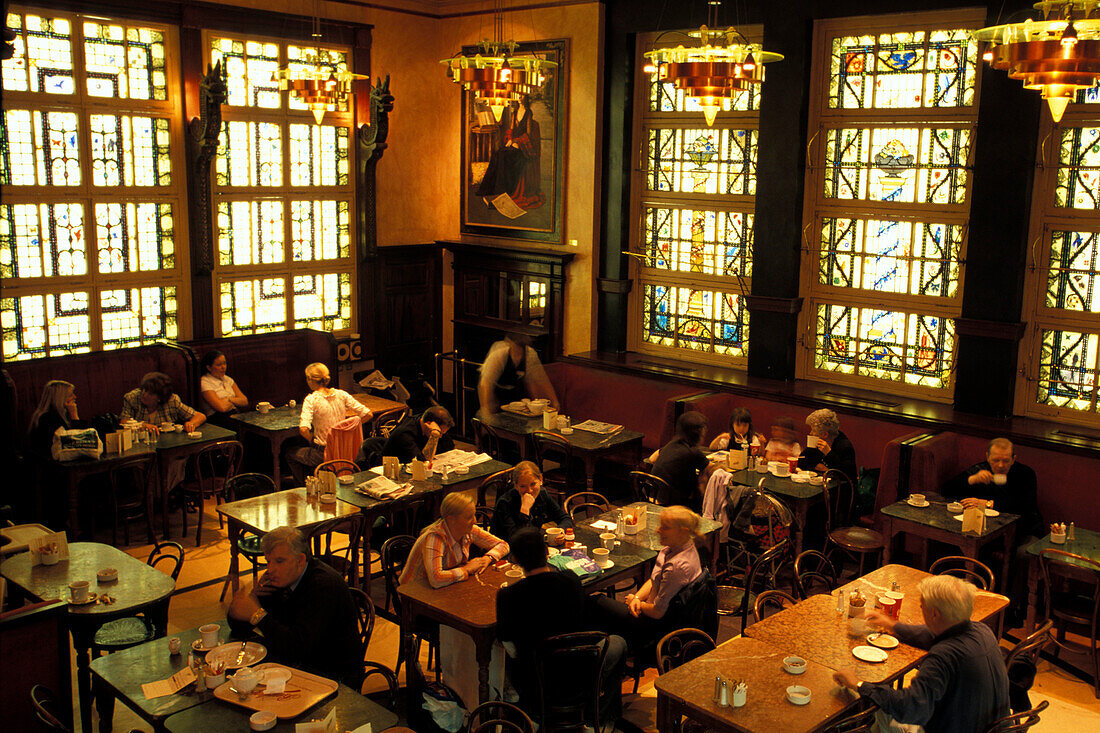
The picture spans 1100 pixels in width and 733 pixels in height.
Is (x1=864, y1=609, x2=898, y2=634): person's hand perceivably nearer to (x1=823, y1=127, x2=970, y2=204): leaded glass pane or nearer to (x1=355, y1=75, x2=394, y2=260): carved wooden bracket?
(x1=823, y1=127, x2=970, y2=204): leaded glass pane

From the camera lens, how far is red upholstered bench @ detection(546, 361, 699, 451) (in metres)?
9.73

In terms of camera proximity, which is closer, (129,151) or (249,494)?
(249,494)

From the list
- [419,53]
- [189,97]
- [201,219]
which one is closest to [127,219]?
[201,219]

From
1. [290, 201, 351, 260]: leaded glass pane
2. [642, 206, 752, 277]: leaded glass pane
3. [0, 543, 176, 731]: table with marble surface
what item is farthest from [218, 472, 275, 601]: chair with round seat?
[642, 206, 752, 277]: leaded glass pane

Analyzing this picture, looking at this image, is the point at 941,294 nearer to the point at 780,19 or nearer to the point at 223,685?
the point at 780,19

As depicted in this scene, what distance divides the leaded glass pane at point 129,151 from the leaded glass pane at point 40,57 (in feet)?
1.42

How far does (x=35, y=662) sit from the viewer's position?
4680mm

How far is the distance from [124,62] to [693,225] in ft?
18.4

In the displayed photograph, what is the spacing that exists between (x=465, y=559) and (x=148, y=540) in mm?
3889

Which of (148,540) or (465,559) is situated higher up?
(465,559)

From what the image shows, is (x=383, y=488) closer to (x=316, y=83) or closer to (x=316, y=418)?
(x=316, y=418)

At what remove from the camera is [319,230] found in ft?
36.5

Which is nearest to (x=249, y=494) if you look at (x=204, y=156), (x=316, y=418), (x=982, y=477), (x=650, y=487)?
(x=316, y=418)

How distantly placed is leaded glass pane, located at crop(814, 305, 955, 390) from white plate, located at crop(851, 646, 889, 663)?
4.32m
